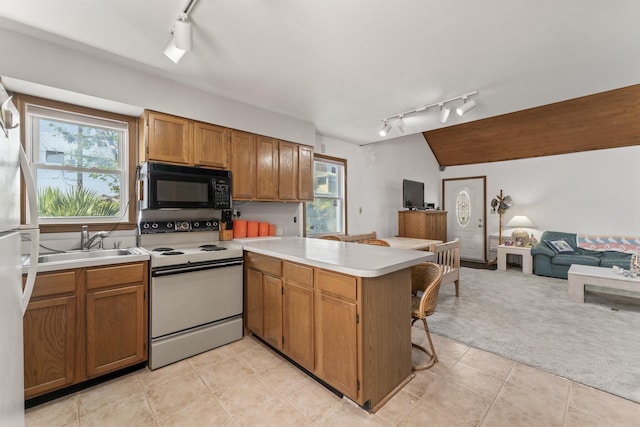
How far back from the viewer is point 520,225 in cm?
591

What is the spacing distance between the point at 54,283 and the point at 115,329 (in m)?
0.53

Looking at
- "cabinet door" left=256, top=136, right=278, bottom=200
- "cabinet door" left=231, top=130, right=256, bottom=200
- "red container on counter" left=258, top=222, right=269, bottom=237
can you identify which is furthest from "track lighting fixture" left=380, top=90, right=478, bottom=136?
"red container on counter" left=258, top=222, right=269, bottom=237

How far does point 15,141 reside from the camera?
962 mm

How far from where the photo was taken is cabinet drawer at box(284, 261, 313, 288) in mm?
1984

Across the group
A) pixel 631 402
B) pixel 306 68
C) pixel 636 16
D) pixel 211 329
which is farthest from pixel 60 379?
pixel 636 16

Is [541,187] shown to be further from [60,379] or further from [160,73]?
[60,379]

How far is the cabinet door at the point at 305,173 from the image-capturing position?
372cm

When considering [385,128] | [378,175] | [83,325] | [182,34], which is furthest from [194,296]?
[378,175]

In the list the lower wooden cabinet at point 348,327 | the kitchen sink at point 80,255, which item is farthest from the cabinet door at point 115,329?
the lower wooden cabinet at point 348,327

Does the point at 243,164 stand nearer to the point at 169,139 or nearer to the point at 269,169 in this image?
the point at 269,169

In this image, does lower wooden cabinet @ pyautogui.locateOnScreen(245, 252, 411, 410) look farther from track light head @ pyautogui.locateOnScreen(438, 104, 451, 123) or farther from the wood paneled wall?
the wood paneled wall

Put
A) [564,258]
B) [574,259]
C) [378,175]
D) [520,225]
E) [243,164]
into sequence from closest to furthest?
[243,164] < [574,259] < [564,258] < [378,175] < [520,225]

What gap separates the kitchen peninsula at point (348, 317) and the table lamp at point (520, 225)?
5315 mm

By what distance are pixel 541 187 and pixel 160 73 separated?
24.6 ft
